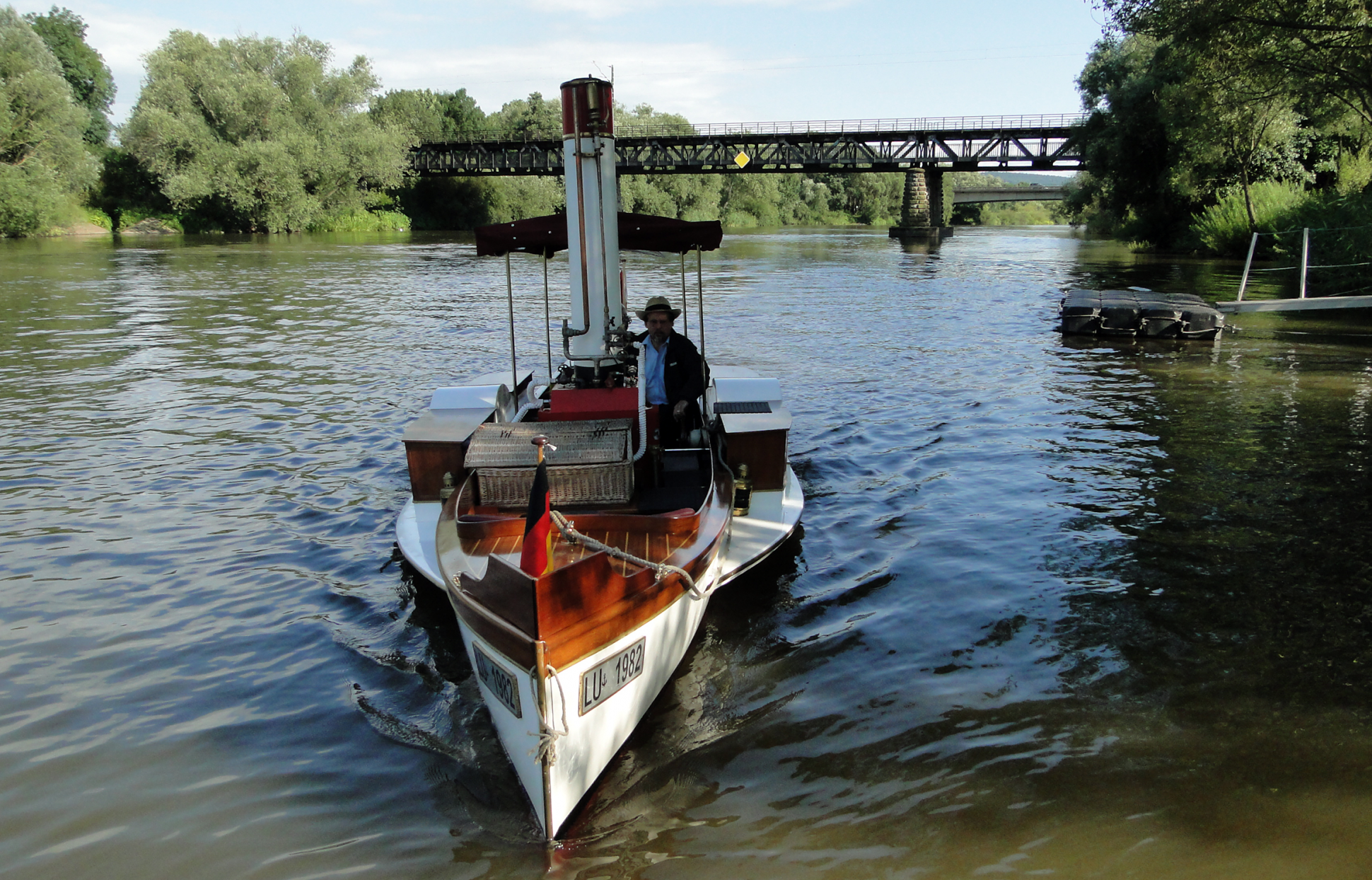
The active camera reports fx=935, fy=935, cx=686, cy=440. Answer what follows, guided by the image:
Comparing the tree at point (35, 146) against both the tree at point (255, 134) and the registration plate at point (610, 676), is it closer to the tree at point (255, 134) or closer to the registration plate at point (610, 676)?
the tree at point (255, 134)

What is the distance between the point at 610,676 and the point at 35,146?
57096 millimetres

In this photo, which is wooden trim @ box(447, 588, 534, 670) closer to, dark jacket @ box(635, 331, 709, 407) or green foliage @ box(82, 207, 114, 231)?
dark jacket @ box(635, 331, 709, 407)

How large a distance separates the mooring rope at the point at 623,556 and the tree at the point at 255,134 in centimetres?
5618

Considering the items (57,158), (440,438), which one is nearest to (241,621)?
(440,438)

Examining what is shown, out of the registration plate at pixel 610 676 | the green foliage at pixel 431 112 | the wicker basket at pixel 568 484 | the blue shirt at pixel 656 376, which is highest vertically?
the green foliage at pixel 431 112

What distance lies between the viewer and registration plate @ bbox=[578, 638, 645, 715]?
14.2 ft

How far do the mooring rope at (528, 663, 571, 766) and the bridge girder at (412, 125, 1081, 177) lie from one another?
201 feet

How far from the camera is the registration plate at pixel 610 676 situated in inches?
170

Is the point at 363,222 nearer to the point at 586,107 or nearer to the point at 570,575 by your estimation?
the point at 586,107

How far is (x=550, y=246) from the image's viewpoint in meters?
9.16

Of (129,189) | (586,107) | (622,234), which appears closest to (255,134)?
(129,189)

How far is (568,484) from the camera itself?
616 cm

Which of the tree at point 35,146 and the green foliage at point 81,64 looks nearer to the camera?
the tree at point 35,146

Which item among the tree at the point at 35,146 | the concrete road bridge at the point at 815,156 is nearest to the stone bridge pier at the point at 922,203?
the concrete road bridge at the point at 815,156
